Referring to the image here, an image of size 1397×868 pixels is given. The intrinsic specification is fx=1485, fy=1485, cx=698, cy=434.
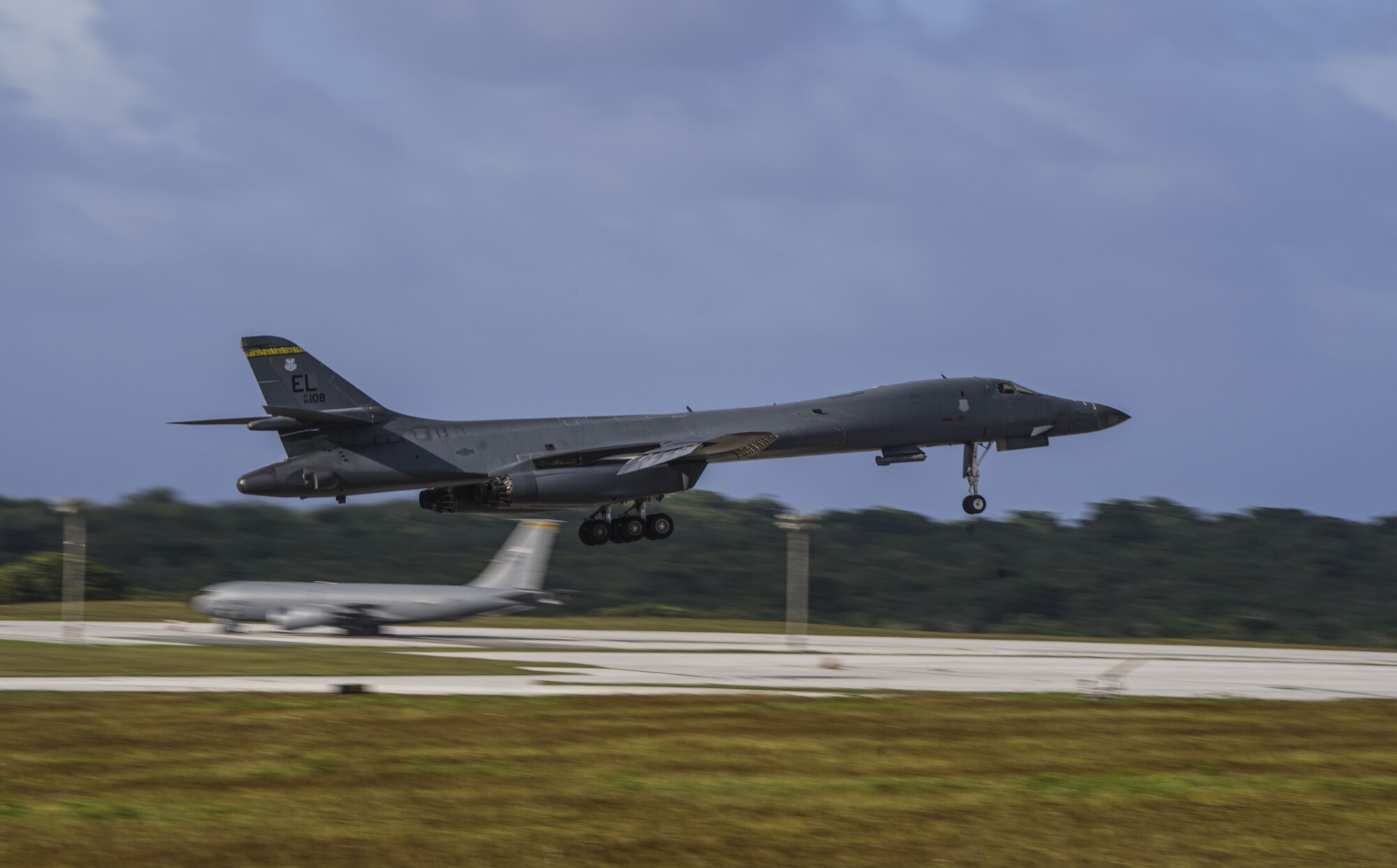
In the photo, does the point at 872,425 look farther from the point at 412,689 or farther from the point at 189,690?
the point at 189,690

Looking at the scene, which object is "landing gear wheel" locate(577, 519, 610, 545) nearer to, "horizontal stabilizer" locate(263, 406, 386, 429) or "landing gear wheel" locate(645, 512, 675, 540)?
"landing gear wheel" locate(645, 512, 675, 540)

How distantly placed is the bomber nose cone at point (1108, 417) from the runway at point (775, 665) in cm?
675

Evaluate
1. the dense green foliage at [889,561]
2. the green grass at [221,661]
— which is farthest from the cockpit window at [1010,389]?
the dense green foliage at [889,561]

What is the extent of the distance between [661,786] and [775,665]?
912 inches

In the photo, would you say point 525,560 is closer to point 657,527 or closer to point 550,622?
point 550,622

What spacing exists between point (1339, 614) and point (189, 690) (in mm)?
80376

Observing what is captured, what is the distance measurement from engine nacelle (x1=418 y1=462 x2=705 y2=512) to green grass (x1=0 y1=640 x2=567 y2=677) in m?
3.95

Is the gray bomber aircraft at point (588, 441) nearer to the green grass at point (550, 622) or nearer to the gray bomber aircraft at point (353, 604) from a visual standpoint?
the gray bomber aircraft at point (353, 604)

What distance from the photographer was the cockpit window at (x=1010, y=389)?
39219 mm

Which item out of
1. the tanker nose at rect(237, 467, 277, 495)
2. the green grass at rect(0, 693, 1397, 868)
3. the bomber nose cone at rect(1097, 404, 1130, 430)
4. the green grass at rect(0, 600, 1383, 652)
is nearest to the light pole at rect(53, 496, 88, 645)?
the green grass at rect(0, 600, 1383, 652)

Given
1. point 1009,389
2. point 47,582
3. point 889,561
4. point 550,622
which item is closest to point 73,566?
point 47,582

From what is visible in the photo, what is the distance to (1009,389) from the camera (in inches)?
1548

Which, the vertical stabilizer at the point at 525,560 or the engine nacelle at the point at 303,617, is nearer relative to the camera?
the engine nacelle at the point at 303,617

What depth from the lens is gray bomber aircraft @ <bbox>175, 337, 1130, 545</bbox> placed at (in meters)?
35.0
